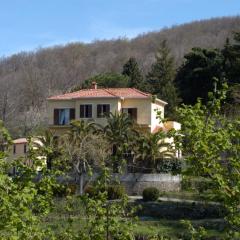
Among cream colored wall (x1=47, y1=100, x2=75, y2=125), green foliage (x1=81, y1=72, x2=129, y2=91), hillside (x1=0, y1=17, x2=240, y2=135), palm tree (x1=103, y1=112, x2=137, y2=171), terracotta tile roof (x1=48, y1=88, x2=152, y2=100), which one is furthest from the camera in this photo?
hillside (x1=0, y1=17, x2=240, y2=135)

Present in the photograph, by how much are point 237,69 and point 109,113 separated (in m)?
12.3

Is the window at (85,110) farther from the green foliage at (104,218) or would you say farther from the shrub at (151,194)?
the green foliage at (104,218)

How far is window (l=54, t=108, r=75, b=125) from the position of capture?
169ft

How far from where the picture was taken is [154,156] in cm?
4347

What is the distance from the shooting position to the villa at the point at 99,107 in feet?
163

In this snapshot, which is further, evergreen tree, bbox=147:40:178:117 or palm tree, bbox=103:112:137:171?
evergreen tree, bbox=147:40:178:117

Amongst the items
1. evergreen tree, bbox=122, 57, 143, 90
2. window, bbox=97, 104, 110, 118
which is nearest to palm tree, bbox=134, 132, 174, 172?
window, bbox=97, 104, 110, 118

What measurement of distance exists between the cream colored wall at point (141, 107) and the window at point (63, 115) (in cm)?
387

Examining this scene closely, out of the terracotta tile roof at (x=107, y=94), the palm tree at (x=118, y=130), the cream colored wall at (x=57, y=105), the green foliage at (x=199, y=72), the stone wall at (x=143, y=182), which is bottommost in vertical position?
the stone wall at (x=143, y=182)

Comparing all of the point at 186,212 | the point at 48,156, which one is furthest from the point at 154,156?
the point at 48,156

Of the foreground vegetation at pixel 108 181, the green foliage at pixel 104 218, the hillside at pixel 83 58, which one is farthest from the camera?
the hillside at pixel 83 58

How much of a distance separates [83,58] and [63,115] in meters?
83.2

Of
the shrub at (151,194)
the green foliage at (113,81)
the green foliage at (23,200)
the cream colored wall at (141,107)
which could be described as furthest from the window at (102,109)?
the green foliage at (23,200)

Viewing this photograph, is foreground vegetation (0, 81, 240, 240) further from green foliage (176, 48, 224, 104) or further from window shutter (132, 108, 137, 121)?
green foliage (176, 48, 224, 104)
